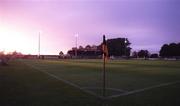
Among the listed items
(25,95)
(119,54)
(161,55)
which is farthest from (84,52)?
(25,95)

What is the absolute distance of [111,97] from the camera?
1188cm

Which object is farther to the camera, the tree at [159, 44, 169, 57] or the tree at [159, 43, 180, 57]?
the tree at [159, 44, 169, 57]

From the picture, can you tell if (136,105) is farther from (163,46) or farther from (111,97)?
(163,46)

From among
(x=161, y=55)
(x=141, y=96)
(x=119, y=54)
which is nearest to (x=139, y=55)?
(x=119, y=54)

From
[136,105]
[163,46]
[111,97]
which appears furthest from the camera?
[163,46]

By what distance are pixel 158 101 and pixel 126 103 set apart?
1.30m

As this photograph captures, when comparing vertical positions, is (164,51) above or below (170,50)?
below

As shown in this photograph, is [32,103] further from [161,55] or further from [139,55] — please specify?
[139,55]

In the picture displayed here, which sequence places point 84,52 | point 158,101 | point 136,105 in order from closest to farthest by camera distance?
point 136,105 < point 158,101 < point 84,52

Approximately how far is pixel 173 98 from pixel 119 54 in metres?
143

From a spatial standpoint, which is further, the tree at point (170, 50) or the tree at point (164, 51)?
the tree at point (164, 51)

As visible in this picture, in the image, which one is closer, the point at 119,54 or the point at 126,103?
the point at 126,103

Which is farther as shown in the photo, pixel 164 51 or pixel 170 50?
pixel 164 51

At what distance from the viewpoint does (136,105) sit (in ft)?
33.2
